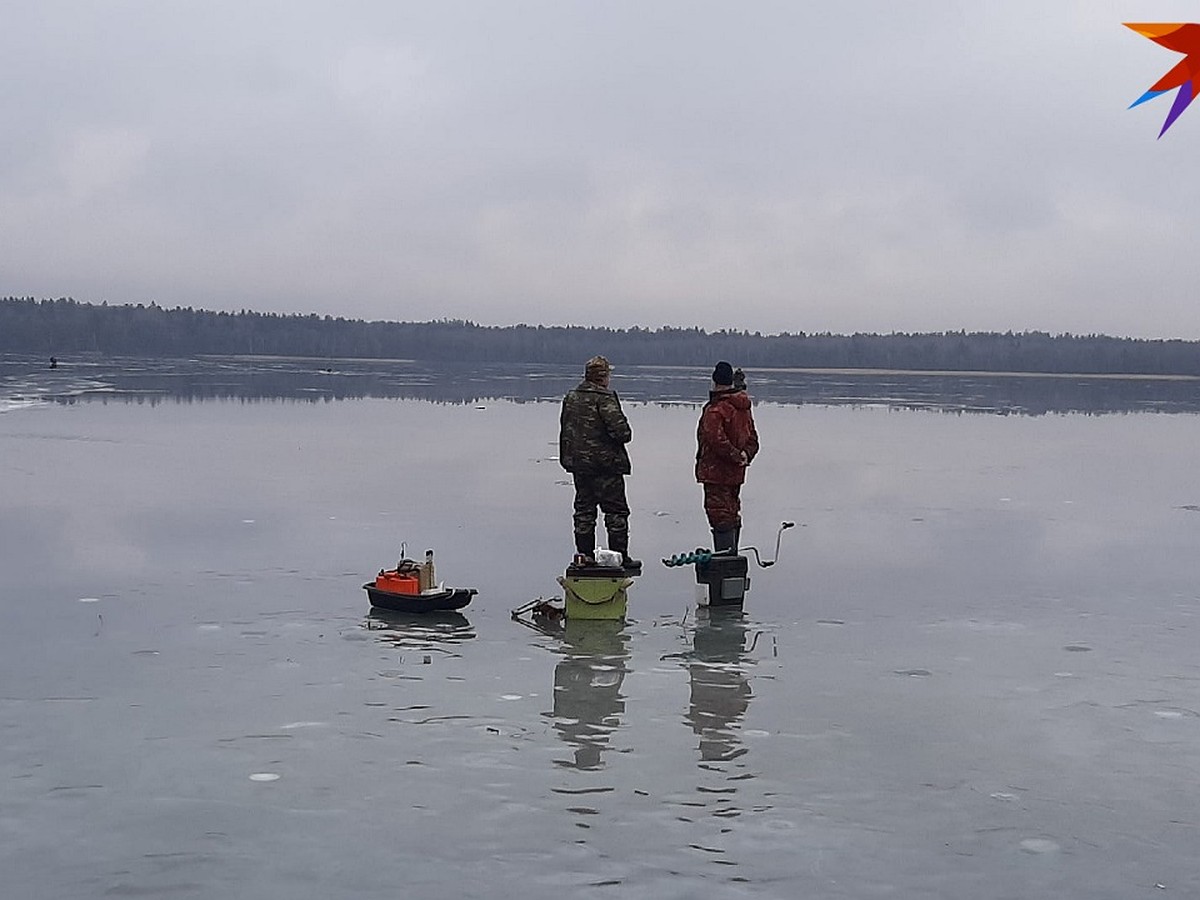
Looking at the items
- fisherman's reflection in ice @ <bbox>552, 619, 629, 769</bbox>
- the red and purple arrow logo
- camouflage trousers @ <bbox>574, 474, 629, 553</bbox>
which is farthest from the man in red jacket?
→ the red and purple arrow logo

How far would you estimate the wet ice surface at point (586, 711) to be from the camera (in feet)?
18.6

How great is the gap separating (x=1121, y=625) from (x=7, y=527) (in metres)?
11.4

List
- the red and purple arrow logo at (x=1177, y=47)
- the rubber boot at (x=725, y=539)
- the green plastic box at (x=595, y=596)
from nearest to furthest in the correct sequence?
the red and purple arrow logo at (x=1177, y=47) < the green plastic box at (x=595, y=596) < the rubber boot at (x=725, y=539)

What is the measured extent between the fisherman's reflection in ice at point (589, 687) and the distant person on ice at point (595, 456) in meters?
1.19

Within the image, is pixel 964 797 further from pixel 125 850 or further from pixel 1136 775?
pixel 125 850

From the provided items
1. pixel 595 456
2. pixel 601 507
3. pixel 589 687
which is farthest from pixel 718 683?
pixel 595 456

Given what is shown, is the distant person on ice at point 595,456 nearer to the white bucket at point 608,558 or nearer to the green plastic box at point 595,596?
the white bucket at point 608,558

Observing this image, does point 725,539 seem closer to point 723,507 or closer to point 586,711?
point 723,507

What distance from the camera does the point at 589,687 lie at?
855 centimetres

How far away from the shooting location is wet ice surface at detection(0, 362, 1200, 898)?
566 cm

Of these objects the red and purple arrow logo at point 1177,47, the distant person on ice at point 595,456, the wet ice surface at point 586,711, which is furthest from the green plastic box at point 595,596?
the red and purple arrow logo at point 1177,47

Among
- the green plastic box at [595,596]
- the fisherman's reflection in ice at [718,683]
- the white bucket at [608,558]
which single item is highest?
the white bucket at [608,558]

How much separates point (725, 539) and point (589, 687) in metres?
3.59

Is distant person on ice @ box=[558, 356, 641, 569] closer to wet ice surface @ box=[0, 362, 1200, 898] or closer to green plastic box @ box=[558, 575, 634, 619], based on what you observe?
wet ice surface @ box=[0, 362, 1200, 898]
